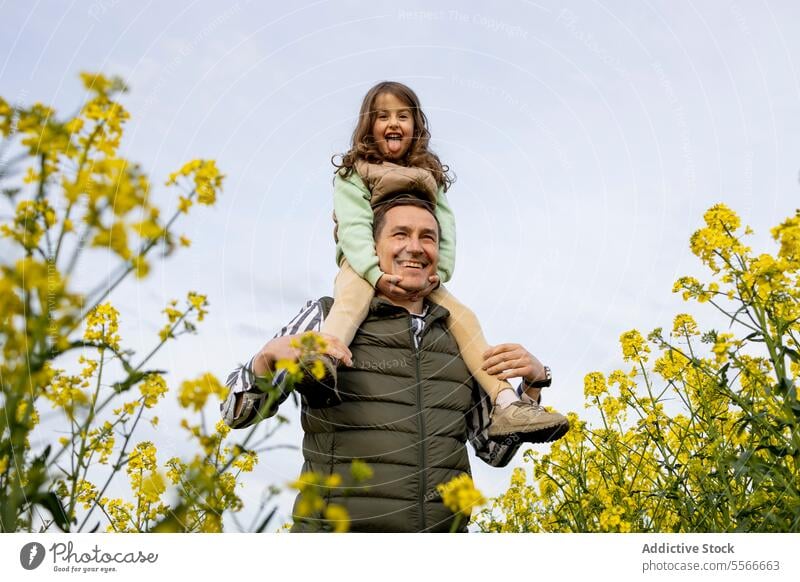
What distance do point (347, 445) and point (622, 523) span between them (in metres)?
→ 0.80

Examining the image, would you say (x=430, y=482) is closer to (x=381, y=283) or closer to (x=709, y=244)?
(x=381, y=283)

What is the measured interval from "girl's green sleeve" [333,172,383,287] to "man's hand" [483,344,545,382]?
0.44 meters

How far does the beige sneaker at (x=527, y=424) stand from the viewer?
2.28m

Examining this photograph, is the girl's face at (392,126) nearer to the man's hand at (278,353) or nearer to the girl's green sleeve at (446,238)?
the girl's green sleeve at (446,238)

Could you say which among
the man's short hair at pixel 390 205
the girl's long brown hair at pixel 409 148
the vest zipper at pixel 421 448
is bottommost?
the vest zipper at pixel 421 448

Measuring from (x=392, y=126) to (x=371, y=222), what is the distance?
36cm

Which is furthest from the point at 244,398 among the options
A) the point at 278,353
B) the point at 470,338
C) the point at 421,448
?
the point at 470,338

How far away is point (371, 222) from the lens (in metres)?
2.50

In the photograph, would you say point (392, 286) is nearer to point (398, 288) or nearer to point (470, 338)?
point (398, 288)

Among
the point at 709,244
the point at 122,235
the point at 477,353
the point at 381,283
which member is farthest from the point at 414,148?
the point at 122,235

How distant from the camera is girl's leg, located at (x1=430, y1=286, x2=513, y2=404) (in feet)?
8.12

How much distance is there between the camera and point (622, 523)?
2100 millimetres
